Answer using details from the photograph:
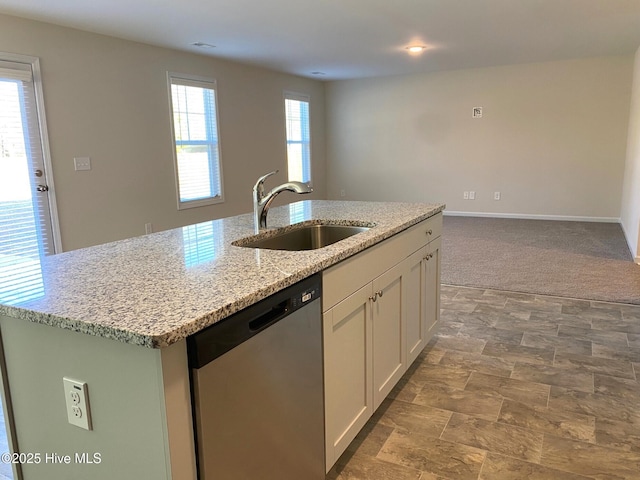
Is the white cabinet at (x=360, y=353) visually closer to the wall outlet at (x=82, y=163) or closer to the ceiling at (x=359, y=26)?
the ceiling at (x=359, y=26)

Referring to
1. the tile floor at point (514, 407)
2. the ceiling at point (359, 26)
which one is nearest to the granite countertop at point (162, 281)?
the tile floor at point (514, 407)

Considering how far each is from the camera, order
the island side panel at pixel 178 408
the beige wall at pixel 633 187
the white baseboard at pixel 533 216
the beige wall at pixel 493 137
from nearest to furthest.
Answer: the island side panel at pixel 178 408 < the beige wall at pixel 633 187 < the beige wall at pixel 493 137 < the white baseboard at pixel 533 216

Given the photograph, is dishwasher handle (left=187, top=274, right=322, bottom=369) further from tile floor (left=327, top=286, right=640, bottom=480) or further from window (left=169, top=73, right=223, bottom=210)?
window (left=169, top=73, right=223, bottom=210)

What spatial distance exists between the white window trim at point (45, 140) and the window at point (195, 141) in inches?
61.9

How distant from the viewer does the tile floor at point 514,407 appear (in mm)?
1941

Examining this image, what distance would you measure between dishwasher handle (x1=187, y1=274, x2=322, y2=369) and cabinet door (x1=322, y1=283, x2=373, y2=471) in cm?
19

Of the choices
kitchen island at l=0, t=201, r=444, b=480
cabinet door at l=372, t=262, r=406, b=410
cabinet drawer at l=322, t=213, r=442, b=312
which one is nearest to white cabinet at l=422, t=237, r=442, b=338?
cabinet drawer at l=322, t=213, r=442, b=312

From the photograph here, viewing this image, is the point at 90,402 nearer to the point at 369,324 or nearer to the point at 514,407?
the point at 369,324

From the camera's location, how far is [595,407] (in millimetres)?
2338

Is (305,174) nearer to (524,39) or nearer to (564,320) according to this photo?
(524,39)

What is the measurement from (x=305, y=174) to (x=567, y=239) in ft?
14.7

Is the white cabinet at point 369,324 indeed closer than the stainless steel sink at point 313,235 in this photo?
Yes

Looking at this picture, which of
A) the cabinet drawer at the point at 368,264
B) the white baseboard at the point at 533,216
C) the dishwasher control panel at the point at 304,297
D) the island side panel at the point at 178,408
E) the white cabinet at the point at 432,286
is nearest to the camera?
the island side panel at the point at 178,408

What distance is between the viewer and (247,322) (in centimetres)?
124
